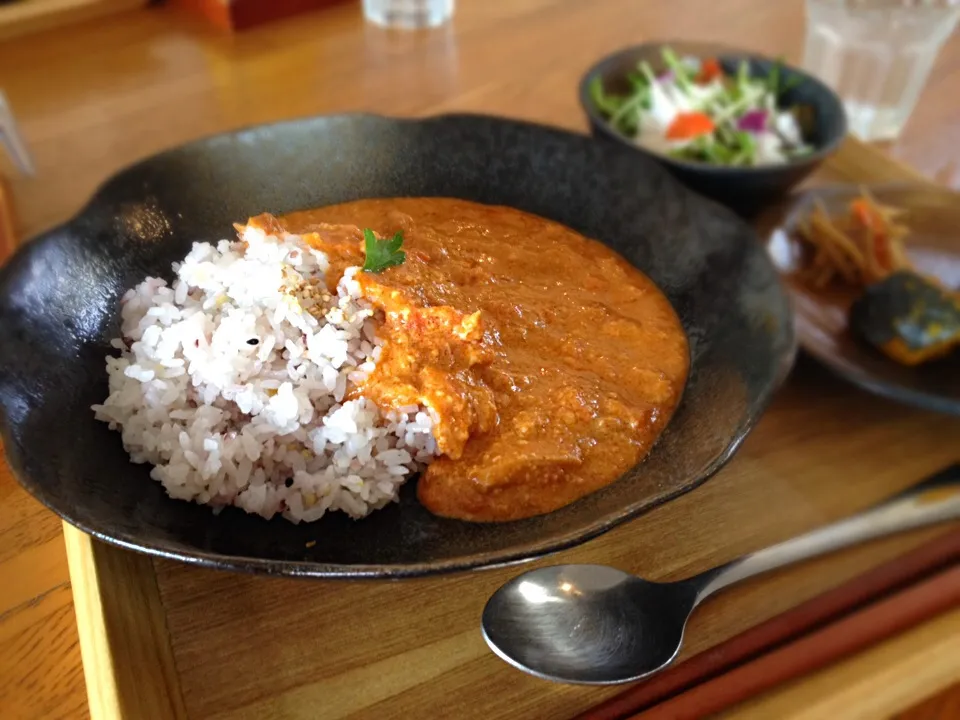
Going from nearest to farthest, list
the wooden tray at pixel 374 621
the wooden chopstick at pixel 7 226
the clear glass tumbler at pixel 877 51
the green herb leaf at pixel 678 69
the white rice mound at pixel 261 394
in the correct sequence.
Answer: the wooden tray at pixel 374 621, the white rice mound at pixel 261 394, the wooden chopstick at pixel 7 226, the green herb leaf at pixel 678 69, the clear glass tumbler at pixel 877 51

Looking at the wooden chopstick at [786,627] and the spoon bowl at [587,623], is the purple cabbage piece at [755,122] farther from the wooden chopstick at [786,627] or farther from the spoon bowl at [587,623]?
the spoon bowl at [587,623]

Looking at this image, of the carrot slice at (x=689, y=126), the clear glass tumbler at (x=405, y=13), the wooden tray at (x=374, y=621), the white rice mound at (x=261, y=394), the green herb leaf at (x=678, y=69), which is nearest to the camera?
the wooden tray at (x=374, y=621)

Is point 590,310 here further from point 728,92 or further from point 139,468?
point 728,92

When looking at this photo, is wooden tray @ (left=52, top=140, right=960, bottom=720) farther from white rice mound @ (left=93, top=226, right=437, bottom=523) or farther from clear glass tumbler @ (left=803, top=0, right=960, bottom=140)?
clear glass tumbler @ (left=803, top=0, right=960, bottom=140)

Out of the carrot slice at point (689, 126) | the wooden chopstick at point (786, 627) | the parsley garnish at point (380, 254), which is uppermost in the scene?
the parsley garnish at point (380, 254)

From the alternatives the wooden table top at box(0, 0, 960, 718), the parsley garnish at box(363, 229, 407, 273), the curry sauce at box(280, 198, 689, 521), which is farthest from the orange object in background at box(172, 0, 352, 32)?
the parsley garnish at box(363, 229, 407, 273)

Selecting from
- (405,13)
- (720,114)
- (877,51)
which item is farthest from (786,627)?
(405,13)

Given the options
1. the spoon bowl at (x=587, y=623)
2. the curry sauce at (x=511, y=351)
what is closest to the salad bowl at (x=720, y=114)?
the curry sauce at (x=511, y=351)
